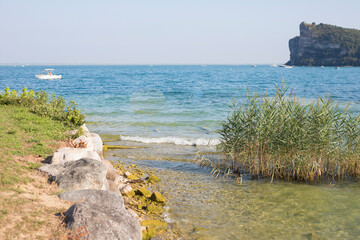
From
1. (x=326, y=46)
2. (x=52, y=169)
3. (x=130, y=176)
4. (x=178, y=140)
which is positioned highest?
(x=326, y=46)

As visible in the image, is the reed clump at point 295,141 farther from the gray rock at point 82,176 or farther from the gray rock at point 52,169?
the gray rock at point 52,169

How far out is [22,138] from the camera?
9773 millimetres

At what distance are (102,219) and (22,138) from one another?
5.90m

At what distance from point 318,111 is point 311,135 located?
0.82 meters

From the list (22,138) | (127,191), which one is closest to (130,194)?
(127,191)

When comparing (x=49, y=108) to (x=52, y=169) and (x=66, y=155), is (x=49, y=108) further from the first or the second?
Answer: (x=52, y=169)

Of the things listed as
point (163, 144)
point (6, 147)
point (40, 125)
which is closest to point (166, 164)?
point (163, 144)

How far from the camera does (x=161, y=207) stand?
8.12m

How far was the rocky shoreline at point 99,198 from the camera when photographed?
511 cm

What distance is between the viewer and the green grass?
7.19m

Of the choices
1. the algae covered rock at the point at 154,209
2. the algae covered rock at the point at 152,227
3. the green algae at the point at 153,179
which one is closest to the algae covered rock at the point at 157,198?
the algae covered rock at the point at 154,209

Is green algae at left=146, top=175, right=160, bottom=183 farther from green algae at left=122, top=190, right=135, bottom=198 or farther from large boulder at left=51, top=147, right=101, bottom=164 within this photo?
large boulder at left=51, top=147, right=101, bottom=164

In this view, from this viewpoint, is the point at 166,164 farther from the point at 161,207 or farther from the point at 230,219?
the point at 230,219

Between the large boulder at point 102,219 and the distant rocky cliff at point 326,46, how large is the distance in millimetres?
151726
